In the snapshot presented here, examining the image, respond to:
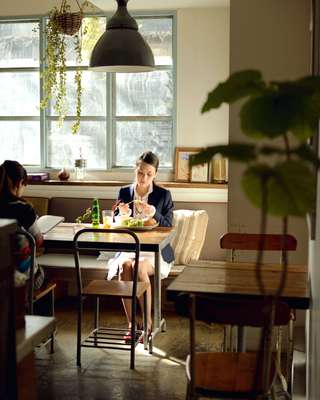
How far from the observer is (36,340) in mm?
2262

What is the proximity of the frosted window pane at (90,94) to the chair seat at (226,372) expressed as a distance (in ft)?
13.0

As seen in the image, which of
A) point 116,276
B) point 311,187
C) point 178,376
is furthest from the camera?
point 116,276

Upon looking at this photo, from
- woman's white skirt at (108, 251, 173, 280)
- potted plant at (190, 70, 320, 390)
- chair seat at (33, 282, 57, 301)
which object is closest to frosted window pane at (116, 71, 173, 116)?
woman's white skirt at (108, 251, 173, 280)

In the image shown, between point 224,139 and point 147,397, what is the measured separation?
285 centimetres

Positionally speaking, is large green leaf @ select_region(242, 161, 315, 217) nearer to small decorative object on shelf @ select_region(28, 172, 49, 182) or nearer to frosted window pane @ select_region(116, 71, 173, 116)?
frosted window pane @ select_region(116, 71, 173, 116)

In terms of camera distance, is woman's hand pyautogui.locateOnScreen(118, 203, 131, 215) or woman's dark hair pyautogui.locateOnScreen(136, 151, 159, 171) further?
woman's dark hair pyautogui.locateOnScreen(136, 151, 159, 171)

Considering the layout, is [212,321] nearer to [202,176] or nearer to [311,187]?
[311,187]

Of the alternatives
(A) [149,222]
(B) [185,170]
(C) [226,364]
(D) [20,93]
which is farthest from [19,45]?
(C) [226,364]

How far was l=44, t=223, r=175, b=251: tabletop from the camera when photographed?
4434 millimetres

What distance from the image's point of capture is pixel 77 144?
21.3 ft

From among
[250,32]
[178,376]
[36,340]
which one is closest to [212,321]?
[36,340]

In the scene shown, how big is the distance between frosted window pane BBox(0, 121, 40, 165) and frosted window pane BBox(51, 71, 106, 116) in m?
0.41

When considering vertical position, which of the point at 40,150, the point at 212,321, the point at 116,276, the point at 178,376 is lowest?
the point at 178,376

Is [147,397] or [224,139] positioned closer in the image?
[147,397]
